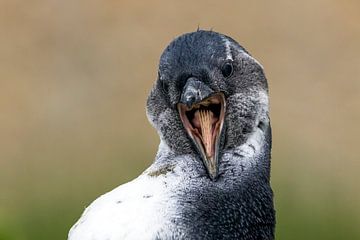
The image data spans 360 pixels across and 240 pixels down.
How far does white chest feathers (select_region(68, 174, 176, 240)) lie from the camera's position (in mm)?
2922

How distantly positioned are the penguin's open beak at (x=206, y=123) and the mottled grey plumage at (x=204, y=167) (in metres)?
0.02

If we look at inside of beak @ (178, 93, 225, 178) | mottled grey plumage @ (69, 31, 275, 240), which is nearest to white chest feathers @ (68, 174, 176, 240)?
mottled grey plumage @ (69, 31, 275, 240)

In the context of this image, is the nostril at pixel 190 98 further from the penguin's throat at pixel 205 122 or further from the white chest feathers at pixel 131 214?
the white chest feathers at pixel 131 214

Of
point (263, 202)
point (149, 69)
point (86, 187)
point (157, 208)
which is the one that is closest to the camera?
point (157, 208)

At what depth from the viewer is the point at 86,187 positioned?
20.6 ft

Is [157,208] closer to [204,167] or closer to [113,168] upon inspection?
[204,167]

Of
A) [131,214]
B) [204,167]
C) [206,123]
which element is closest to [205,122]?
[206,123]

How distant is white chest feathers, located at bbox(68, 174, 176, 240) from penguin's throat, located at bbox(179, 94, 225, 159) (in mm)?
126

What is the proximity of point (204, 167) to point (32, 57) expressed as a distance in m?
4.44

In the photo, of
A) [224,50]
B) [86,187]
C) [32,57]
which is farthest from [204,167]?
[32,57]

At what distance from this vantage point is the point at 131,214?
2953 mm

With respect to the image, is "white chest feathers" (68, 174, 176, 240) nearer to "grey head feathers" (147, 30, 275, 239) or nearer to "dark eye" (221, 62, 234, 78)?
"grey head feathers" (147, 30, 275, 239)

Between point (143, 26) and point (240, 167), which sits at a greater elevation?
point (143, 26)

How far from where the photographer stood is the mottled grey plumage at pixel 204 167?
2.98 m
